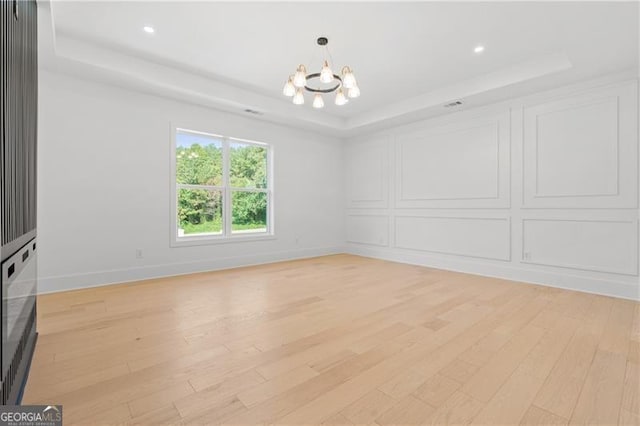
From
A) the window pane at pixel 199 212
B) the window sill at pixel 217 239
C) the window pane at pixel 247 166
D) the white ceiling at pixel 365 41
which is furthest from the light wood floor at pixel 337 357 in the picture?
the white ceiling at pixel 365 41

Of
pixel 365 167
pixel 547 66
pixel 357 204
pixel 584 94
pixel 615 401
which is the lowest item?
pixel 615 401

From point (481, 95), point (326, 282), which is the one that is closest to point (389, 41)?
point (481, 95)

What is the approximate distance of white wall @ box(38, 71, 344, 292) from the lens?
11.6 ft

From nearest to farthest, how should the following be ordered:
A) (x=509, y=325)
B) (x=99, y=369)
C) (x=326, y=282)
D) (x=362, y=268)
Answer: (x=99, y=369) < (x=509, y=325) < (x=326, y=282) < (x=362, y=268)

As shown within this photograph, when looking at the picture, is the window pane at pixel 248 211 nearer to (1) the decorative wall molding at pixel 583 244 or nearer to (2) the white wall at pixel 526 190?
(2) the white wall at pixel 526 190

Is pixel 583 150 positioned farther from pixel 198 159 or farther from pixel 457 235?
pixel 198 159

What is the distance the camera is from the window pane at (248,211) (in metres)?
5.23

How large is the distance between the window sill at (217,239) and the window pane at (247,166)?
3.03ft

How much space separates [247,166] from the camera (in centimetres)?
541

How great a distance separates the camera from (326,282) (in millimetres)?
4023

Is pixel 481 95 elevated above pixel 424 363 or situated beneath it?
elevated above

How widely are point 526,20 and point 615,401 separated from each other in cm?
311

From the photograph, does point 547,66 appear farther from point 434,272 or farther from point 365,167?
point 365,167

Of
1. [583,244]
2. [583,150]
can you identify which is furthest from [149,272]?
[583,150]
